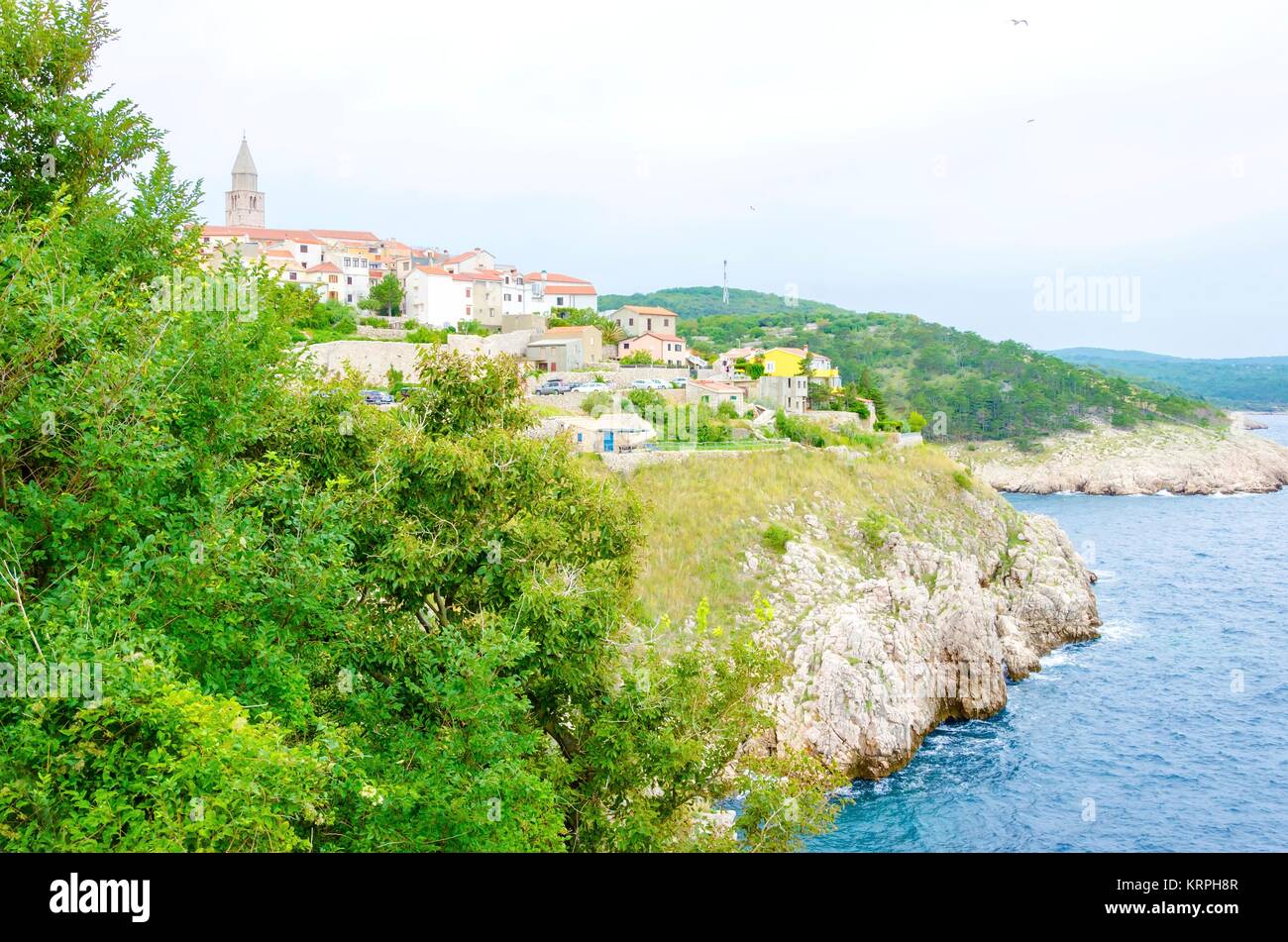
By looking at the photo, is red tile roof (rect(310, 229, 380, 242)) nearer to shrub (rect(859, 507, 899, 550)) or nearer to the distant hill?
shrub (rect(859, 507, 899, 550))

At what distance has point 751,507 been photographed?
28.5m

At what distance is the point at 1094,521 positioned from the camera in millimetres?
59312

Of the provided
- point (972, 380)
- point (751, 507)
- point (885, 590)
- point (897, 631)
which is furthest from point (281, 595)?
point (972, 380)

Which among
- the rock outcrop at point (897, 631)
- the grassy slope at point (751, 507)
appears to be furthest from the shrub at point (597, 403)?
the rock outcrop at point (897, 631)

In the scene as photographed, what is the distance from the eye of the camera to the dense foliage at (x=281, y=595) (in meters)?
5.40

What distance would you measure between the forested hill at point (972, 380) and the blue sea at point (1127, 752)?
41.9 metres

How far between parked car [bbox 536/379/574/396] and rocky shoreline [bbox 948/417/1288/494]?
4429cm

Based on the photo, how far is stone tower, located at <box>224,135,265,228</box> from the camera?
62781 millimetres

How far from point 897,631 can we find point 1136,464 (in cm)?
6098

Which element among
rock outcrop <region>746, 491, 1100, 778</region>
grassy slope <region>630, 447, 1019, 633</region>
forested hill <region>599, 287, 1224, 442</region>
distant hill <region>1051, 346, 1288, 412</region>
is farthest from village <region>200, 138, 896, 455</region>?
distant hill <region>1051, 346, 1288, 412</region>

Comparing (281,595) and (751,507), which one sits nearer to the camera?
(281,595)

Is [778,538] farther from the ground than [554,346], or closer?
closer

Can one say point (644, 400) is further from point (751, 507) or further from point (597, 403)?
point (751, 507)
